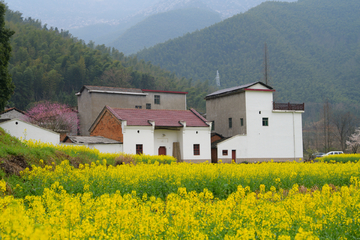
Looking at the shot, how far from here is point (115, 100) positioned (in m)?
49.7

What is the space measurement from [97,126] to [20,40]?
52410mm

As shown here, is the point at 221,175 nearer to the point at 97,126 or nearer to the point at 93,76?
the point at 97,126

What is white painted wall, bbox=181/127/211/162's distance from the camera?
38.2 m

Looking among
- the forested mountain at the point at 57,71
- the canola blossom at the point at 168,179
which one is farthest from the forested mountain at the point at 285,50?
the canola blossom at the point at 168,179

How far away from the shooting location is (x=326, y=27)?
15838 cm

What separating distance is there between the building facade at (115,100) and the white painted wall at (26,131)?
53.0 feet

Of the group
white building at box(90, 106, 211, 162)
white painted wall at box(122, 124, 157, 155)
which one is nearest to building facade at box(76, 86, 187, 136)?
white building at box(90, 106, 211, 162)

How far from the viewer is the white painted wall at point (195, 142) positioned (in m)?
38.2

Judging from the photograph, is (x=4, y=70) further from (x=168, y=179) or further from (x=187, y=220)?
(x=187, y=220)

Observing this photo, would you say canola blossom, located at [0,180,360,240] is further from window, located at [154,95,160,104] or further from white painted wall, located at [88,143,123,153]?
window, located at [154,95,160,104]

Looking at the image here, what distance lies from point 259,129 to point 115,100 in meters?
20.3

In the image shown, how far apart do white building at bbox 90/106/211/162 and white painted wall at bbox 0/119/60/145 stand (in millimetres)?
6354

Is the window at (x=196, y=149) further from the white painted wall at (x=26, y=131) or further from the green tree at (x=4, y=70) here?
the green tree at (x=4, y=70)

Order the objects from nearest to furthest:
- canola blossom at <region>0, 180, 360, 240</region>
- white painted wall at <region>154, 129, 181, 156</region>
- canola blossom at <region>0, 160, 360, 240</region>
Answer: canola blossom at <region>0, 180, 360, 240</region>
canola blossom at <region>0, 160, 360, 240</region>
white painted wall at <region>154, 129, 181, 156</region>
